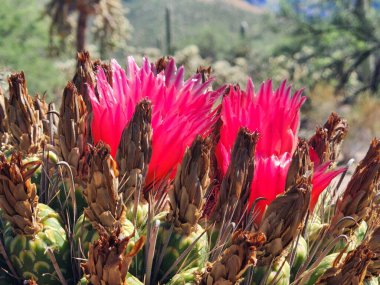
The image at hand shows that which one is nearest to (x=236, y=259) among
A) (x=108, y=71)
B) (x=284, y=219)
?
(x=284, y=219)

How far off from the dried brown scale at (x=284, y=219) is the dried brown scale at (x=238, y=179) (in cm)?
10

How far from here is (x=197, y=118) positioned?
1.43 metres

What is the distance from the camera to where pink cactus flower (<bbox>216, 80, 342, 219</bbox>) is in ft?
4.49

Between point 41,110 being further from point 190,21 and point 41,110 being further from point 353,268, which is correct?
point 190,21

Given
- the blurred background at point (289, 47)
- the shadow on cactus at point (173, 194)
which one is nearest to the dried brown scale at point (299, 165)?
the shadow on cactus at point (173, 194)

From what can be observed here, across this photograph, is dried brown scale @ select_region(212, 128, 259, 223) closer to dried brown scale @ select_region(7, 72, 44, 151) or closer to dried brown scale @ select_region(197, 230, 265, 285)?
dried brown scale @ select_region(197, 230, 265, 285)

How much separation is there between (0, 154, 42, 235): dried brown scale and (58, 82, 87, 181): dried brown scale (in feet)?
0.60

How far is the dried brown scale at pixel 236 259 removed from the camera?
3.53 ft

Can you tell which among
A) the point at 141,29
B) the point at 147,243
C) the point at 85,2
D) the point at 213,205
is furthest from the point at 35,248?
the point at 141,29

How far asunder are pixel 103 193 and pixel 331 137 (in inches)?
31.6

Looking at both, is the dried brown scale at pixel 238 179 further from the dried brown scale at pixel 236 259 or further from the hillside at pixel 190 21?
the hillside at pixel 190 21

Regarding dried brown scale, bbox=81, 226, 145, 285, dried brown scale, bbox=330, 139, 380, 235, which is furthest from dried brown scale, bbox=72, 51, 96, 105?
dried brown scale, bbox=330, 139, 380, 235

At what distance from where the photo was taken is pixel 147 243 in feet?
4.14

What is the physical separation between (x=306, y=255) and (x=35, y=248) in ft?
2.06
